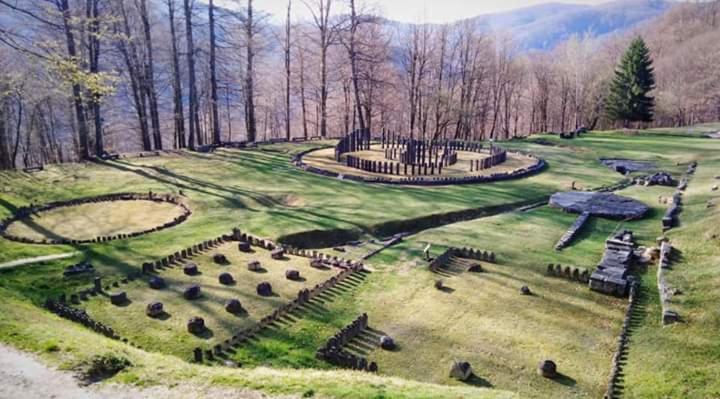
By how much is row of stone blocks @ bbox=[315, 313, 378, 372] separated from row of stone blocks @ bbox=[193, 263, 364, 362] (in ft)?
5.61

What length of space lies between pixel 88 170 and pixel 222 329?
20473mm

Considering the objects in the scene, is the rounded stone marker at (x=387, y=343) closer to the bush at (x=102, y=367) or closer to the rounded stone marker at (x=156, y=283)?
the bush at (x=102, y=367)

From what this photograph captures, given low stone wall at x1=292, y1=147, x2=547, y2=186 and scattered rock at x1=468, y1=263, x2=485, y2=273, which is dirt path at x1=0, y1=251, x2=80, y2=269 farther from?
low stone wall at x1=292, y1=147, x2=547, y2=186

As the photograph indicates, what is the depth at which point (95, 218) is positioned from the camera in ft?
63.9

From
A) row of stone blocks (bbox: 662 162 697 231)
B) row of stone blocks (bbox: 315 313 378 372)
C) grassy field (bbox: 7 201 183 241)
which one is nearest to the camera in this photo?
row of stone blocks (bbox: 315 313 378 372)

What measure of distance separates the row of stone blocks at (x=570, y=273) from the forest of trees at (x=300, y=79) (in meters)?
27.1

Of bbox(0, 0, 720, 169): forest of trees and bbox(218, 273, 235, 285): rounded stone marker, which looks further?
bbox(0, 0, 720, 169): forest of trees

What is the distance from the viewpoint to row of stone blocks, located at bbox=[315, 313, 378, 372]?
1019cm

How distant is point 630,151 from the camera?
1471 inches

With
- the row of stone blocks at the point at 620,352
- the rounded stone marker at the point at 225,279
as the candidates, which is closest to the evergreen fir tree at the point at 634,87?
the row of stone blocks at the point at 620,352

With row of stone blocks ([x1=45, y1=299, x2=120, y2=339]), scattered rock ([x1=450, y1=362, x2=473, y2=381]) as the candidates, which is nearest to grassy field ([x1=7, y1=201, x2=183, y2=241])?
row of stone blocks ([x1=45, y1=299, x2=120, y2=339])

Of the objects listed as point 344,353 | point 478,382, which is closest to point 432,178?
point 344,353

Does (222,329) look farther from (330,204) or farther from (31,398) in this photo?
(330,204)

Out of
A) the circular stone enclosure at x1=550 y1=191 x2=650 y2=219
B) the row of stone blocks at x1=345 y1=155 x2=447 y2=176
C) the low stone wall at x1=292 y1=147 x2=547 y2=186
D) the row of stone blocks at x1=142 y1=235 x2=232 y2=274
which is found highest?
the row of stone blocks at x1=345 y1=155 x2=447 y2=176
